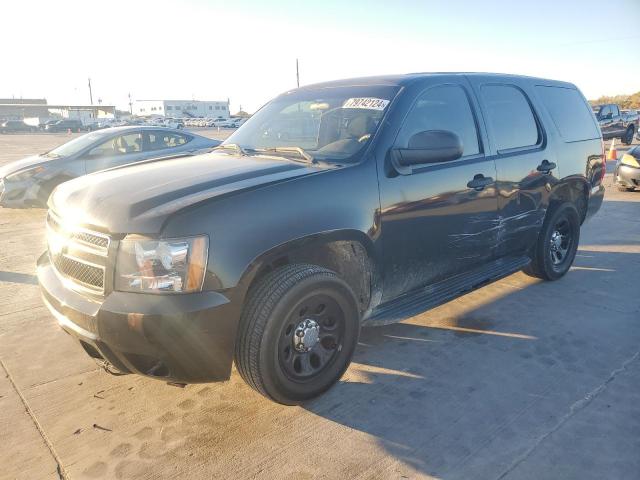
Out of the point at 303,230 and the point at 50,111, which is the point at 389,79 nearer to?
the point at 303,230

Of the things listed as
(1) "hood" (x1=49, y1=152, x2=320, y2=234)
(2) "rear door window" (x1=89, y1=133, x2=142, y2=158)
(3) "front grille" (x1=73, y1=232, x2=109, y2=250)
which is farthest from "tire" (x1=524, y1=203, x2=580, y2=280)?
(2) "rear door window" (x1=89, y1=133, x2=142, y2=158)

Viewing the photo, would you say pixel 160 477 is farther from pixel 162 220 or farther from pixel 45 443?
pixel 162 220

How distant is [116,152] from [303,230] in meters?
7.39

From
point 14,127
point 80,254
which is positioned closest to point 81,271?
point 80,254

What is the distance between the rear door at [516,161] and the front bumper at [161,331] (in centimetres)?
249

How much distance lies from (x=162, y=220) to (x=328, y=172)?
3.34 ft

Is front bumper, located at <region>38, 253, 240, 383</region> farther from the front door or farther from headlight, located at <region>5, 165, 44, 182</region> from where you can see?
headlight, located at <region>5, 165, 44, 182</region>

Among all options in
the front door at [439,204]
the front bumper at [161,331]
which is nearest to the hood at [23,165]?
the front bumper at [161,331]

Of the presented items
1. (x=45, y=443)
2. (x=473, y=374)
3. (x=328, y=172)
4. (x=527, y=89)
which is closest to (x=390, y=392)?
(x=473, y=374)

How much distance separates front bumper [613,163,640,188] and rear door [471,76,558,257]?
6720mm

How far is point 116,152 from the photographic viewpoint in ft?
29.7

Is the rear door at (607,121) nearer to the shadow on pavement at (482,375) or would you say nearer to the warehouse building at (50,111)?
the shadow on pavement at (482,375)

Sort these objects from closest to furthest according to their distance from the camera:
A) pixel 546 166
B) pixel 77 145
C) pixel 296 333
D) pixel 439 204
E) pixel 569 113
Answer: pixel 296 333
pixel 439 204
pixel 546 166
pixel 569 113
pixel 77 145

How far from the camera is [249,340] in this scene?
8.61 ft
